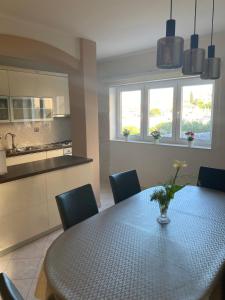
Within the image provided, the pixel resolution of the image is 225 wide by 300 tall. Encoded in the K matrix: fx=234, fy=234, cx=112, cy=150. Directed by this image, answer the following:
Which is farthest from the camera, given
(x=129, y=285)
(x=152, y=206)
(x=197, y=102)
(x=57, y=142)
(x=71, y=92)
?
(x=57, y=142)

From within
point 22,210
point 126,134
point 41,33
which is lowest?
point 22,210

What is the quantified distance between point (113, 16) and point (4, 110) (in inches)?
104

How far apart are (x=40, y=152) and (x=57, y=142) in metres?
0.96

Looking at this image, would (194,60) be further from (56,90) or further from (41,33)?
(56,90)

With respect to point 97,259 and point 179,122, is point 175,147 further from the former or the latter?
point 97,259

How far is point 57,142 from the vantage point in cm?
534

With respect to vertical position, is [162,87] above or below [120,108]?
above

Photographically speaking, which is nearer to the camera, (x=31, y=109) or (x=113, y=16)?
(x=113, y=16)

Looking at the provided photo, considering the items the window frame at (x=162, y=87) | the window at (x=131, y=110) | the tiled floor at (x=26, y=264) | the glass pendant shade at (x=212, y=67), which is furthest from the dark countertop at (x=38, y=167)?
the glass pendant shade at (x=212, y=67)

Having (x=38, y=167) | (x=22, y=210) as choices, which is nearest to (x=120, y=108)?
(x=38, y=167)

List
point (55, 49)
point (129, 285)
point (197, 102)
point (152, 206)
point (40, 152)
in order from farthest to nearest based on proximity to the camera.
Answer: point (40, 152) → point (197, 102) → point (55, 49) → point (152, 206) → point (129, 285)

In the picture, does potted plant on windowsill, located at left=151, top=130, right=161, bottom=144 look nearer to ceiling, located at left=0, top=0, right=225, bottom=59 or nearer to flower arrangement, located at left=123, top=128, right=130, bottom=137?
flower arrangement, located at left=123, top=128, right=130, bottom=137

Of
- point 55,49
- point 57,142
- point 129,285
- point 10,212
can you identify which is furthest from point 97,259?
point 57,142

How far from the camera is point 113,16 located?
2564mm
